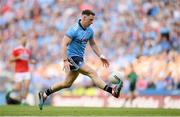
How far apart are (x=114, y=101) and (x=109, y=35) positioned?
462 centimetres

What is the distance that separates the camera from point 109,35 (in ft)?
86.5

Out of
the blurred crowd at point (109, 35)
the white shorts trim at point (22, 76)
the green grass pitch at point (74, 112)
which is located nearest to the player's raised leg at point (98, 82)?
the green grass pitch at point (74, 112)

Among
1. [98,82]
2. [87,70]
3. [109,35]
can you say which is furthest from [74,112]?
[109,35]

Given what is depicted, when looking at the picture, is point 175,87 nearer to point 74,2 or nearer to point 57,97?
point 57,97

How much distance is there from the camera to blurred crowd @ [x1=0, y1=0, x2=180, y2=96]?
2386 cm

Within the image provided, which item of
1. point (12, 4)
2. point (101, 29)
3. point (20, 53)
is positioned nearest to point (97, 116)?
point (20, 53)

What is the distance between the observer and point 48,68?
2508 cm

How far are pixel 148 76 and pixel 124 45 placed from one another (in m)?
2.63

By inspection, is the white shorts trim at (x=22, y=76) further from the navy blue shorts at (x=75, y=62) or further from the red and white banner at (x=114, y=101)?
the navy blue shorts at (x=75, y=62)

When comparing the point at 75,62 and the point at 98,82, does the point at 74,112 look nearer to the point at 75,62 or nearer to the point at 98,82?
the point at 98,82

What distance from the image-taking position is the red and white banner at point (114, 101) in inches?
857

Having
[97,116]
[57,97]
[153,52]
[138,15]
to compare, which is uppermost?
[138,15]

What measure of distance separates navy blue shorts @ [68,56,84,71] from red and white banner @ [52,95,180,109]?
8.86 metres

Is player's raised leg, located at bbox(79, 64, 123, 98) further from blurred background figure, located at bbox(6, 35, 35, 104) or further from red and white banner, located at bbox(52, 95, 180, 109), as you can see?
red and white banner, located at bbox(52, 95, 180, 109)
